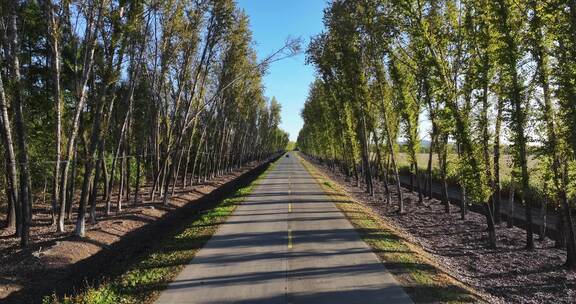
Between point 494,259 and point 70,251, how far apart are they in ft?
46.7

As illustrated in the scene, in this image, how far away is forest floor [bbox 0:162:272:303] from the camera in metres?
11.7

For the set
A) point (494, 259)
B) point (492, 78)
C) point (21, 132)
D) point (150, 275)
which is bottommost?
point (494, 259)

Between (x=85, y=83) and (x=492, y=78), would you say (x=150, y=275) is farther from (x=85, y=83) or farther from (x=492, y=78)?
(x=492, y=78)

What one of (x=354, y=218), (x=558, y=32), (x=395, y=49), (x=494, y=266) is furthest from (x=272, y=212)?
(x=558, y=32)

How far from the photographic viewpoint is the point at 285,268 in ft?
36.8

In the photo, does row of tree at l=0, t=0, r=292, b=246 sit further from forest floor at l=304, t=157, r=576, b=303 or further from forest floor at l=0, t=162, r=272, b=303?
forest floor at l=304, t=157, r=576, b=303

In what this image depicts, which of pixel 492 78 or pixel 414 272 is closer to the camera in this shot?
pixel 414 272

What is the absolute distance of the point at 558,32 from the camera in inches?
465

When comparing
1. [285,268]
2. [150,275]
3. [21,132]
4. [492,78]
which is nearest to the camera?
[150,275]

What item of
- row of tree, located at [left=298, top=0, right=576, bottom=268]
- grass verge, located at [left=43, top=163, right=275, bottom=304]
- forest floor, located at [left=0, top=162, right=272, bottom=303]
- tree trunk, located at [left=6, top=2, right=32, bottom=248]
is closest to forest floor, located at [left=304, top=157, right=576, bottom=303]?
row of tree, located at [left=298, top=0, right=576, bottom=268]

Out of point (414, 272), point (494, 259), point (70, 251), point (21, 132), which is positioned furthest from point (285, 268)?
point (21, 132)

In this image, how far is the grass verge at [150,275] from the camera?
8.97m

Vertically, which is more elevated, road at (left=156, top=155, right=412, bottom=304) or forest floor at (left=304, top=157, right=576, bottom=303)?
road at (left=156, top=155, right=412, bottom=304)

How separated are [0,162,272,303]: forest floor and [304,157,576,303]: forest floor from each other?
10.4 meters
